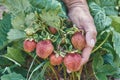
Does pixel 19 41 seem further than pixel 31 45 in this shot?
Yes

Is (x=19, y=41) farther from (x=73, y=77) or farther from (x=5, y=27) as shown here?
(x=73, y=77)

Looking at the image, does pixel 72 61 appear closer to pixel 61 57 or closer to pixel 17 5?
pixel 61 57

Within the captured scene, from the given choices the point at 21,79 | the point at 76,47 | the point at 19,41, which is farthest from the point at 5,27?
the point at 76,47

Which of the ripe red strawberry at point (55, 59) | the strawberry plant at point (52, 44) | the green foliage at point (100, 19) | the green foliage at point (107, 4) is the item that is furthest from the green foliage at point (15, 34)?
the green foliage at point (107, 4)

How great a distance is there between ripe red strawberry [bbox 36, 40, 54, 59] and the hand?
0.11 meters

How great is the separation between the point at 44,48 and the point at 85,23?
0.53 feet

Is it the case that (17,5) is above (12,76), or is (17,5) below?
above

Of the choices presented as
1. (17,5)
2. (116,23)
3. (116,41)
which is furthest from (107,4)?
(17,5)

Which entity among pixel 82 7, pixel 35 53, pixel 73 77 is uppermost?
pixel 82 7

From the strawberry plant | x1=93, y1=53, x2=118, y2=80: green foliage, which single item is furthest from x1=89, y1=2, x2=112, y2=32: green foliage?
x1=93, y1=53, x2=118, y2=80: green foliage

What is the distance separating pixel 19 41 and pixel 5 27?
4.5 inches

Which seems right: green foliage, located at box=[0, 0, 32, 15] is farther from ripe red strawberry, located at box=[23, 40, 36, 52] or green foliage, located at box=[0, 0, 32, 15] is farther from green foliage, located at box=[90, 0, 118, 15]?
green foliage, located at box=[90, 0, 118, 15]

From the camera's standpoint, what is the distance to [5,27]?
55.2 inches

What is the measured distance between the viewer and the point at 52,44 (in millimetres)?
1208
